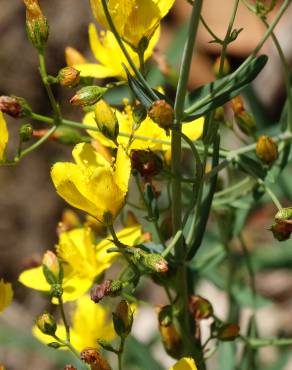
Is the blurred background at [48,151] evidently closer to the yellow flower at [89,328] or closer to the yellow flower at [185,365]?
the yellow flower at [89,328]

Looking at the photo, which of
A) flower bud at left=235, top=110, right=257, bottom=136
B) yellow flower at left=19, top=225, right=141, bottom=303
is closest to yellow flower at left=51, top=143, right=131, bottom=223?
yellow flower at left=19, top=225, right=141, bottom=303

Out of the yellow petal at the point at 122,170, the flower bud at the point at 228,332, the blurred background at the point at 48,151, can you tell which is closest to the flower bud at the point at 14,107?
the yellow petal at the point at 122,170

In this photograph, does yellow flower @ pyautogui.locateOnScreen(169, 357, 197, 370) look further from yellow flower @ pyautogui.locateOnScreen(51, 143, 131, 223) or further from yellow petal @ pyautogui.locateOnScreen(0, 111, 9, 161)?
yellow petal @ pyautogui.locateOnScreen(0, 111, 9, 161)

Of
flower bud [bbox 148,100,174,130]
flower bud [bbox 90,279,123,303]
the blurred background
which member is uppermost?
flower bud [bbox 148,100,174,130]

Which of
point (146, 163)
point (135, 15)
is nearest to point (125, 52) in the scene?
point (135, 15)

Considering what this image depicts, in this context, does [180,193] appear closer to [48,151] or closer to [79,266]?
[79,266]
